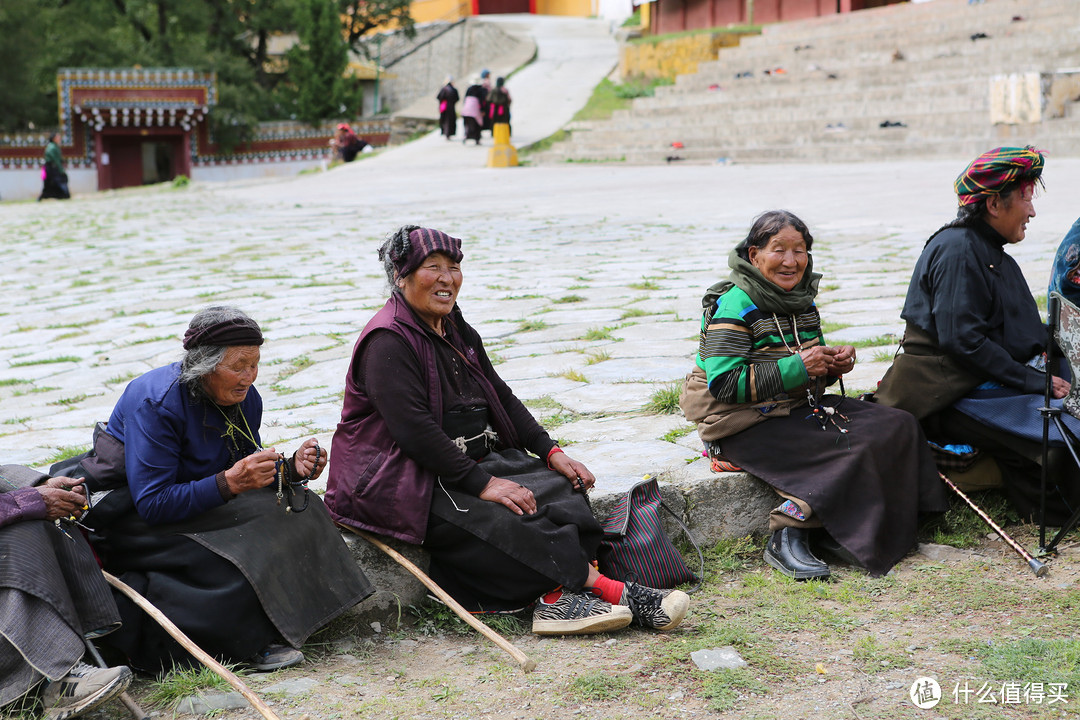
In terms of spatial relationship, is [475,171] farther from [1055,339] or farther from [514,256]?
[1055,339]

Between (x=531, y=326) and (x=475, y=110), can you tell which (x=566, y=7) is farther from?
(x=531, y=326)

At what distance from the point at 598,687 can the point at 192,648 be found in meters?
1.07

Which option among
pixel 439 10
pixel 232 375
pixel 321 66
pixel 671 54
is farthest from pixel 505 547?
pixel 439 10

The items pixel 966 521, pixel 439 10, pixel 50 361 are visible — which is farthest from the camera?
pixel 439 10

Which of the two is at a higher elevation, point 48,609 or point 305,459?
point 305,459

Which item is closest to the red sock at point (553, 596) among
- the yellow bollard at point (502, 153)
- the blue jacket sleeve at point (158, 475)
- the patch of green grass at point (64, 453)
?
the blue jacket sleeve at point (158, 475)

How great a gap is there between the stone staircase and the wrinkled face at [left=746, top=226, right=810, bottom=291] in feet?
41.0

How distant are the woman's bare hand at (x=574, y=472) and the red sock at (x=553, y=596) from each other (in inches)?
14.9

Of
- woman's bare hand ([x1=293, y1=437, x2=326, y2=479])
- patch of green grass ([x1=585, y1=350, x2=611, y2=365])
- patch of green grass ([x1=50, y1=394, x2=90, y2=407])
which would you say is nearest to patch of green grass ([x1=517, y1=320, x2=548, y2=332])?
patch of green grass ([x1=585, y1=350, x2=611, y2=365])

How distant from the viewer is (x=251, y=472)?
2.97 meters

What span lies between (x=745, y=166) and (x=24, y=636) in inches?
629

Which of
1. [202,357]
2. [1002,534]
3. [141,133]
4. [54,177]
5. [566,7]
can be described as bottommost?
[1002,534]

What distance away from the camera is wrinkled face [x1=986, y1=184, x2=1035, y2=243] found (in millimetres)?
3799

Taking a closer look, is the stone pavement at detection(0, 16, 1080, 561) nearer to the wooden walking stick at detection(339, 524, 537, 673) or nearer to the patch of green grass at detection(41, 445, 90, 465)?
the patch of green grass at detection(41, 445, 90, 465)
